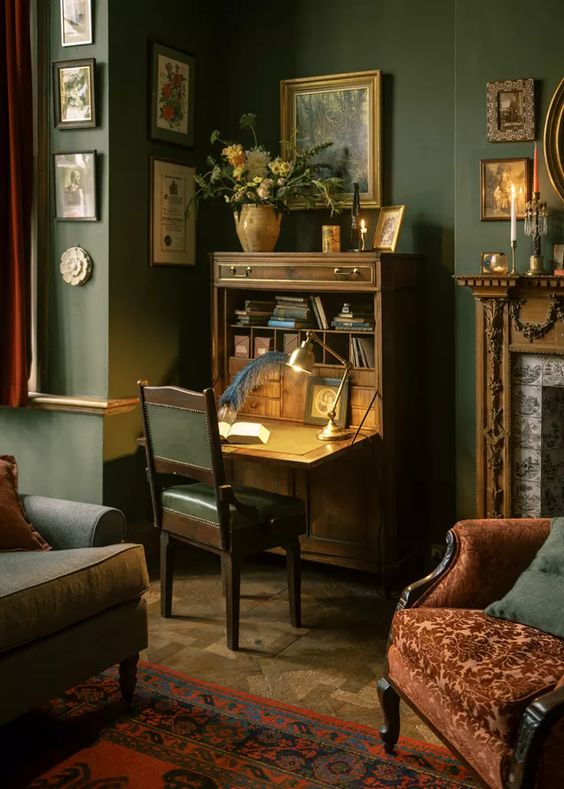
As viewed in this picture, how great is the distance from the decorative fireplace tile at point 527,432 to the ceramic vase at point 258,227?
1445mm

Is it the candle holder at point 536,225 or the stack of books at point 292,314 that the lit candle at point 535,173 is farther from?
the stack of books at point 292,314

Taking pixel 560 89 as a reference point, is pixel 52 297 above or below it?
below

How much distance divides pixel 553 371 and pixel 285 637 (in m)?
1.53

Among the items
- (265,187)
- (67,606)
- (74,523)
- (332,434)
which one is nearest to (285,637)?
(332,434)

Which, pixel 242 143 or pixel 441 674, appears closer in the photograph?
pixel 441 674

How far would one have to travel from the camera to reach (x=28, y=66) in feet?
14.0

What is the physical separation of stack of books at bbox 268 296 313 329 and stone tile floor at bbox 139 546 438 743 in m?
1.16

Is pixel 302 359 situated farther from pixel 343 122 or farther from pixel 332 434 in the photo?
pixel 343 122

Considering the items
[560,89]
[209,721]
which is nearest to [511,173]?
[560,89]

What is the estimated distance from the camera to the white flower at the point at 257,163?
4395 mm

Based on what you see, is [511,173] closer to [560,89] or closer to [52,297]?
[560,89]

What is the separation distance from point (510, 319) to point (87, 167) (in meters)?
2.02

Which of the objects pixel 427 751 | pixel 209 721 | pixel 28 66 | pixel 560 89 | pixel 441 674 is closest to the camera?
pixel 441 674

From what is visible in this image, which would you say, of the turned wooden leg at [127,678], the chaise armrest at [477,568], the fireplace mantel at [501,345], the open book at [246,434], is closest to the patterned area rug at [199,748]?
the turned wooden leg at [127,678]
